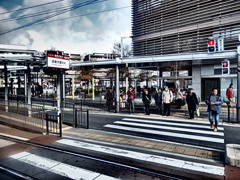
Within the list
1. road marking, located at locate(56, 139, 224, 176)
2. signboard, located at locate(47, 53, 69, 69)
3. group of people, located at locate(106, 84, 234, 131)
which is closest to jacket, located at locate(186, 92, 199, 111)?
group of people, located at locate(106, 84, 234, 131)

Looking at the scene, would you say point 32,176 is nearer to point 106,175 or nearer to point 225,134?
point 106,175

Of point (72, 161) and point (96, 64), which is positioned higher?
point (96, 64)

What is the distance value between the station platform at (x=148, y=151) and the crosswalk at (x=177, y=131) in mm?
492

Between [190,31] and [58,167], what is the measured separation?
18.0m

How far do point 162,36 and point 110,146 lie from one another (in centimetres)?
1688

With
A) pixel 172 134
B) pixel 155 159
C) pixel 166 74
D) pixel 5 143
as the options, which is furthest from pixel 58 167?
pixel 166 74

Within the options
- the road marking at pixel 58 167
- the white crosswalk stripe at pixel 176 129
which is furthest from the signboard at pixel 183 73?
the road marking at pixel 58 167

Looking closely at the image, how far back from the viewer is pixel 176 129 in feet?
29.8

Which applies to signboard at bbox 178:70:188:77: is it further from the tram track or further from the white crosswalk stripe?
the tram track

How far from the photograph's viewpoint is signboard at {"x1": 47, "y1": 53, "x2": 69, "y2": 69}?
8.69 m

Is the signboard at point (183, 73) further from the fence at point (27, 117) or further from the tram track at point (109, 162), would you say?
the tram track at point (109, 162)

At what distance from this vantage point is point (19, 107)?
9094 millimetres

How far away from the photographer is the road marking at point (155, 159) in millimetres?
4770

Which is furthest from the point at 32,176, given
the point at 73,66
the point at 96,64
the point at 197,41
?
the point at 197,41
